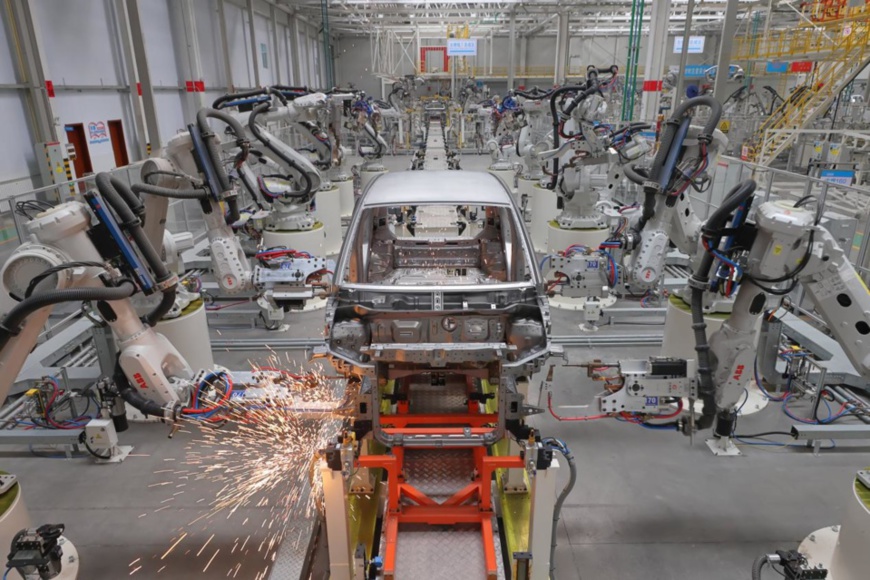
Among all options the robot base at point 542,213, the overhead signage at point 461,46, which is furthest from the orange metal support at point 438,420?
the overhead signage at point 461,46

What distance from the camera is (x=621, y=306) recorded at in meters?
7.98

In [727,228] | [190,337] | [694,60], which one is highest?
[694,60]

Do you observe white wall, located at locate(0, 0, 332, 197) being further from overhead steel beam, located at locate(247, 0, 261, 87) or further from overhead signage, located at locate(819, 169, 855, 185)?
overhead signage, located at locate(819, 169, 855, 185)

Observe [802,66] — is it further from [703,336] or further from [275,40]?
[703,336]

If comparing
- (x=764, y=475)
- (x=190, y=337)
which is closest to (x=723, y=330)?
(x=764, y=475)

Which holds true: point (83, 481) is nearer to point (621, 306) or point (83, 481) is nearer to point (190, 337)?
point (190, 337)

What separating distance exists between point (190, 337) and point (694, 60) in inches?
1369

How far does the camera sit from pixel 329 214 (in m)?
10.2

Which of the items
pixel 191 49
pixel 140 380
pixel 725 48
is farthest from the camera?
pixel 191 49

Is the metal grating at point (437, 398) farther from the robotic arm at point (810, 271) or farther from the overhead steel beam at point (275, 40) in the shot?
the overhead steel beam at point (275, 40)

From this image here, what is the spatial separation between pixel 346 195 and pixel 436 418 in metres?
9.31

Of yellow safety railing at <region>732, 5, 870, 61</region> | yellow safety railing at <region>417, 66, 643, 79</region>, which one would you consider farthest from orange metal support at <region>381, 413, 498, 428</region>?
yellow safety railing at <region>417, 66, 643, 79</region>

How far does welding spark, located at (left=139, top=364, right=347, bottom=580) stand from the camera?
376cm

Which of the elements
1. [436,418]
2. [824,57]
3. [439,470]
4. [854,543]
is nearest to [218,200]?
[436,418]
